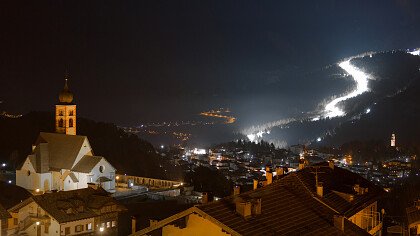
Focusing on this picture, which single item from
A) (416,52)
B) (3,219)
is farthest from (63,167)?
(416,52)

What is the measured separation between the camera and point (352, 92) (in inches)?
4286

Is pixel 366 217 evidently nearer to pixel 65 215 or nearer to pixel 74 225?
pixel 74 225

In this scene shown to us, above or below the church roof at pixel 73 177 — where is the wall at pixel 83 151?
above

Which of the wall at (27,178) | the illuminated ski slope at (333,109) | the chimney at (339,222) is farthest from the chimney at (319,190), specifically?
the illuminated ski slope at (333,109)

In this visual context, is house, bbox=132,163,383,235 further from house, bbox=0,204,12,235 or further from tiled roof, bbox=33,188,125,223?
house, bbox=0,204,12,235

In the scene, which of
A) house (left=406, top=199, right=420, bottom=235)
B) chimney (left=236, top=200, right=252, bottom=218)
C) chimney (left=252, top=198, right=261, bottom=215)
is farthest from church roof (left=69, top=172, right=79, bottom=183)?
chimney (left=236, top=200, right=252, bottom=218)

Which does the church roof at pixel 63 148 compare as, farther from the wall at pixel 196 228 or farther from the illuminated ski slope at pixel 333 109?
the illuminated ski slope at pixel 333 109

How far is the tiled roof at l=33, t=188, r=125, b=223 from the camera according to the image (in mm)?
28353

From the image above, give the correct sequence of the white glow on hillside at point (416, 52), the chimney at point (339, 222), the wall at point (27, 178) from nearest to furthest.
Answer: the chimney at point (339, 222), the wall at point (27, 178), the white glow on hillside at point (416, 52)

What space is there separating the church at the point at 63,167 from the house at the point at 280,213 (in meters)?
22.2

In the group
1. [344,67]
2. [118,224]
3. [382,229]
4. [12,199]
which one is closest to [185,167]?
[12,199]

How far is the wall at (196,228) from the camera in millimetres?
14320

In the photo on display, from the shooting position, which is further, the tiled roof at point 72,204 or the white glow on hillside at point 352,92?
the white glow on hillside at point 352,92

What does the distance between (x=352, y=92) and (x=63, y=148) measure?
2987 inches
